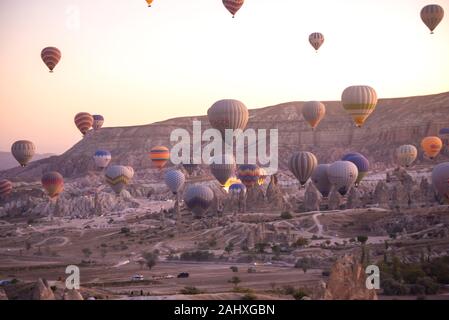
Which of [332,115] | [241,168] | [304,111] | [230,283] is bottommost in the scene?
[230,283]

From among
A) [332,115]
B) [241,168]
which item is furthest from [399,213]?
A: [332,115]

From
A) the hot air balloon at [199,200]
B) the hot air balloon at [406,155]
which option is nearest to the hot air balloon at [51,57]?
the hot air balloon at [199,200]

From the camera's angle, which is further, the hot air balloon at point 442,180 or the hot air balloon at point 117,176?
the hot air balloon at point 117,176

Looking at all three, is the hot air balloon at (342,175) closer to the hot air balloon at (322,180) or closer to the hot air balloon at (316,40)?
the hot air balloon at (322,180)

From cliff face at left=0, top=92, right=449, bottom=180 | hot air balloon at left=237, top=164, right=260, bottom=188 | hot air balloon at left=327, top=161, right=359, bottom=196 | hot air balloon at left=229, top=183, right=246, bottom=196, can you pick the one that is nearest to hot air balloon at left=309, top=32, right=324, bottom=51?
hot air balloon at left=327, top=161, right=359, bottom=196

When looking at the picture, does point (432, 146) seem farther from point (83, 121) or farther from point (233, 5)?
point (233, 5)

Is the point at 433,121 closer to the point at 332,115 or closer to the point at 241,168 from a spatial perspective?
the point at 332,115

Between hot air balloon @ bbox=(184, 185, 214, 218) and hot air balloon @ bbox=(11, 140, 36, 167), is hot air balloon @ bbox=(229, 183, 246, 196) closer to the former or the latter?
hot air balloon @ bbox=(184, 185, 214, 218)
